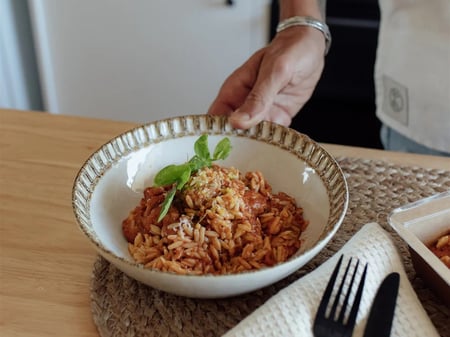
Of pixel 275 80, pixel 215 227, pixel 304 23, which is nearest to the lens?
pixel 215 227

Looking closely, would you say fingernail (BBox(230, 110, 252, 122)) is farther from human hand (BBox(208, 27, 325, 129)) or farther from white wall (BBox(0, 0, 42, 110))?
white wall (BBox(0, 0, 42, 110))

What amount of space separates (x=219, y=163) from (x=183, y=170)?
6.3 inches

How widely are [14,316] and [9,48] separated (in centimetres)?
→ 164

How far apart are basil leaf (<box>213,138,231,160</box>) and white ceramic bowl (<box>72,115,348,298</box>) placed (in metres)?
0.07

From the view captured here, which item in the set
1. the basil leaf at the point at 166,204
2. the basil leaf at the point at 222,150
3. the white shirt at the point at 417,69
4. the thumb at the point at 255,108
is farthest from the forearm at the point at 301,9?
the basil leaf at the point at 166,204

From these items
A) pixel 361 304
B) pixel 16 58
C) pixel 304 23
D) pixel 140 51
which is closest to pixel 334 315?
pixel 361 304

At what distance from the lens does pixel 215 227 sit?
2.45 feet

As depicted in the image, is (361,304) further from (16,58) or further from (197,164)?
(16,58)

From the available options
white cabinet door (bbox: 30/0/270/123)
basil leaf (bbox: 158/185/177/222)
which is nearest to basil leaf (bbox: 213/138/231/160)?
basil leaf (bbox: 158/185/177/222)

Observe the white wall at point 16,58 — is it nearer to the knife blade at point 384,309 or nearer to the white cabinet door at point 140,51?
the white cabinet door at point 140,51

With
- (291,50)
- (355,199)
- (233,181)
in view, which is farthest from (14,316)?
(291,50)

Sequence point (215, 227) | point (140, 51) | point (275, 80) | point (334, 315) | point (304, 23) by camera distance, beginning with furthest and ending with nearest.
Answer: point (140, 51), point (304, 23), point (275, 80), point (215, 227), point (334, 315)

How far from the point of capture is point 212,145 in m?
0.93

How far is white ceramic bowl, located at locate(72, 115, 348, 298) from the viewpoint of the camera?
666mm
